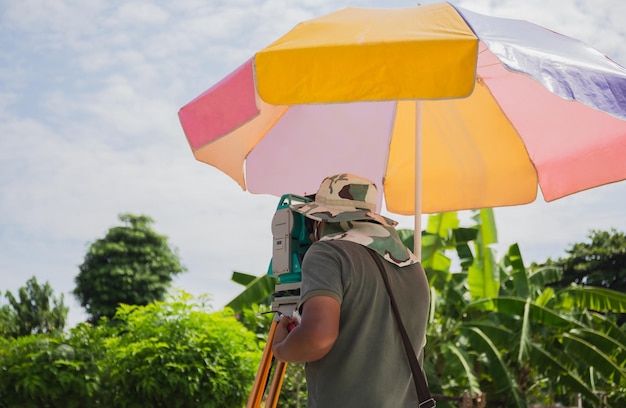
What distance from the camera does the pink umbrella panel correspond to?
4090 millimetres

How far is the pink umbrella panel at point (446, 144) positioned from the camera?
409 cm

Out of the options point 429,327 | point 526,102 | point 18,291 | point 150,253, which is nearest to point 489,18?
point 526,102

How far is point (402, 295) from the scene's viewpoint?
2496 mm

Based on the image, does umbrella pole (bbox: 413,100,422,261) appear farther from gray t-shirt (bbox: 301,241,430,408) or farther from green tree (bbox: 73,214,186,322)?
green tree (bbox: 73,214,186,322)

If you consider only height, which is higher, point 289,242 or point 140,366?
point 140,366

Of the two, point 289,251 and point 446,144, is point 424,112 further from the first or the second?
point 289,251

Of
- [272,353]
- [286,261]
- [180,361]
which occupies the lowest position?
[272,353]

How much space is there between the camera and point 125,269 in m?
36.6

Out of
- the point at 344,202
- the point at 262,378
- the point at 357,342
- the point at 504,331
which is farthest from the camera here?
the point at 504,331

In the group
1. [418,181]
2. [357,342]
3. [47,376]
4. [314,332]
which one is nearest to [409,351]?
[357,342]

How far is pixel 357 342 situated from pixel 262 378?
2.08ft

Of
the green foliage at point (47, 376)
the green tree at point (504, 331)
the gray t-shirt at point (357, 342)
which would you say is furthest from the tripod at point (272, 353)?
the green tree at point (504, 331)

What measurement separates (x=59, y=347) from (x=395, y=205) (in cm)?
415

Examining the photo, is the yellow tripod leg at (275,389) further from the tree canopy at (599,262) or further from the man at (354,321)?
the tree canopy at (599,262)
